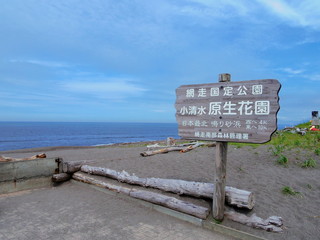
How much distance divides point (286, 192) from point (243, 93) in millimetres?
2973

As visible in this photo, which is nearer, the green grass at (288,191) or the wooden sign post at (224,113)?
the wooden sign post at (224,113)

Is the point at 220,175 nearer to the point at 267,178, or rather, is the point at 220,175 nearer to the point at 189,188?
the point at 189,188

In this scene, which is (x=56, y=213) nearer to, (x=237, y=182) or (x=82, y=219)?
(x=82, y=219)

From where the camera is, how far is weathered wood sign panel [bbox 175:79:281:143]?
3832 mm

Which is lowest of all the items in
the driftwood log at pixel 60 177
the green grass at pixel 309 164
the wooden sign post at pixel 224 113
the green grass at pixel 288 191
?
the driftwood log at pixel 60 177

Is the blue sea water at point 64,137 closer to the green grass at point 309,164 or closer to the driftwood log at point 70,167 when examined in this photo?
the driftwood log at point 70,167

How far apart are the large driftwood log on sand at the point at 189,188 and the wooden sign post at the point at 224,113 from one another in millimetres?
352

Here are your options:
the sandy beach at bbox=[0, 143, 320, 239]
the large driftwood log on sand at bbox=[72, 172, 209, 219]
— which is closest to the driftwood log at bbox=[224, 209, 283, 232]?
the sandy beach at bbox=[0, 143, 320, 239]

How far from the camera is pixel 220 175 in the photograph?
439 centimetres

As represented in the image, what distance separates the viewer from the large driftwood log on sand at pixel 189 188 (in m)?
4.49

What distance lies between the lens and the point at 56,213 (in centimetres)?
528

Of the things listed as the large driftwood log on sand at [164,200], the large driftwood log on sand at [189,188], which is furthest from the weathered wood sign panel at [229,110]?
the large driftwood log on sand at [164,200]

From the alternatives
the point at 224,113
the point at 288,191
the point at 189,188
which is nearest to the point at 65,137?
the point at 189,188

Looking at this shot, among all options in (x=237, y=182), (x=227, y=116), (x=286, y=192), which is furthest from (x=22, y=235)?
(x=286, y=192)
